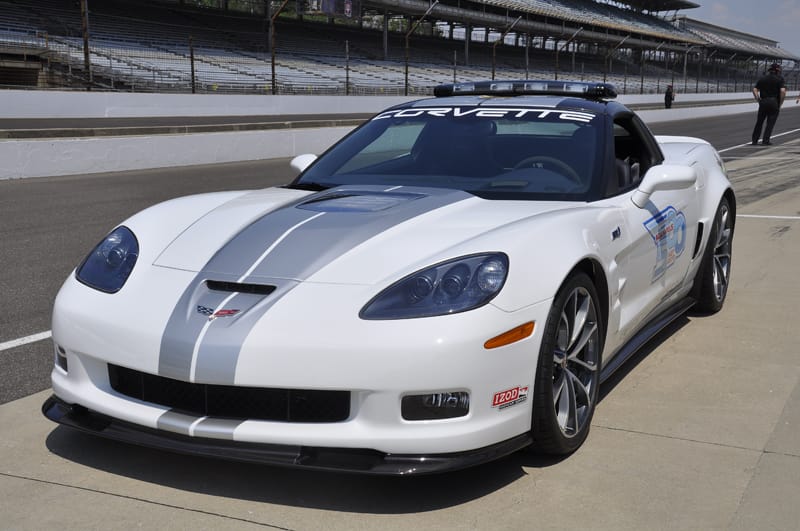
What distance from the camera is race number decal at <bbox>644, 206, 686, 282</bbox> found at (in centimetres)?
402

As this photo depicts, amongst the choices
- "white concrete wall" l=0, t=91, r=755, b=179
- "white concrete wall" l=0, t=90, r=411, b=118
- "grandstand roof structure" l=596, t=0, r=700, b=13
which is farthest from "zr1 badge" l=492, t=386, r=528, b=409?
"grandstand roof structure" l=596, t=0, r=700, b=13

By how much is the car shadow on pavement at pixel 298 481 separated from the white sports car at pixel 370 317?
184 mm

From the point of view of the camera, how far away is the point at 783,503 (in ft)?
9.02

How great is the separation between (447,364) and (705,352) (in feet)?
7.74

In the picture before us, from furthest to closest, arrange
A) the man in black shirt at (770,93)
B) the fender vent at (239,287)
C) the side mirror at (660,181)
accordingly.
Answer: the man in black shirt at (770,93)
the side mirror at (660,181)
the fender vent at (239,287)

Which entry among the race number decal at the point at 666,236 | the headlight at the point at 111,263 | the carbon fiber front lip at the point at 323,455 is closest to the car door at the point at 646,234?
the race number decal at the point at 666,236

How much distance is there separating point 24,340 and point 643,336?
3147 millimetres

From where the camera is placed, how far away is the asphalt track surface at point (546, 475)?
2664mm

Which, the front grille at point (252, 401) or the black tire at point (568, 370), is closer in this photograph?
the front grille at point (252, 401)

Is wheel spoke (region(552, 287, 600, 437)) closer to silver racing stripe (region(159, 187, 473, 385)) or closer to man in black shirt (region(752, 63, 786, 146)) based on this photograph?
silver racing stripe (region(159, 187, 473, 385))

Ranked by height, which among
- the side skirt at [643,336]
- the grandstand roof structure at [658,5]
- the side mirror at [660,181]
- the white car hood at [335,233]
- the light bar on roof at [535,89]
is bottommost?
the side skirt at [643,336]

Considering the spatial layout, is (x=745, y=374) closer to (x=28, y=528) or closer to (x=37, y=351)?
(x=28, y=528)

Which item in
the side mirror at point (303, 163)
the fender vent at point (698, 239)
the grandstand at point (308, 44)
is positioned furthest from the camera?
the grandstand at point (308, 44)

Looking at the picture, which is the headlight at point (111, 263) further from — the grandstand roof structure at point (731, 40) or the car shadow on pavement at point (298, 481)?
the grandstand roof structure at point (731, 40)
